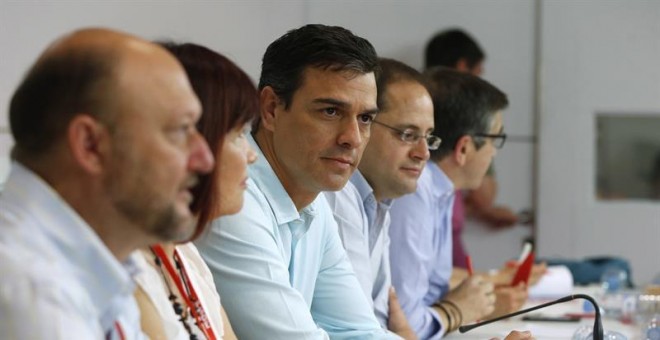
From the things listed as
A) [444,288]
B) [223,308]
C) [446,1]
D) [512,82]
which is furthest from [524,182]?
[223,308]

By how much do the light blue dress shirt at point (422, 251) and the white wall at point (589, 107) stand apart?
89.3 inches

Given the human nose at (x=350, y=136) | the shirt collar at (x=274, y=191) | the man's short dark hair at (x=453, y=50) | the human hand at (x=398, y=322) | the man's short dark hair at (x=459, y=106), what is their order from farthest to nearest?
the man's short dark hair at (x=453, y=50)
the man's short dark hair at (x=459, y=106)
the human hand at (x=398, y=322)
the human nose at (x=350, y=136)
the shirt collar at (x=274, y=191)

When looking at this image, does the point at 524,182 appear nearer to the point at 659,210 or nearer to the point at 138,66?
the point at 659,210

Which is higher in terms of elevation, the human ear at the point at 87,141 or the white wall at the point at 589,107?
the human ear at the point at 87,141

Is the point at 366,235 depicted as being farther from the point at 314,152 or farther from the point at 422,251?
the point at 314,152

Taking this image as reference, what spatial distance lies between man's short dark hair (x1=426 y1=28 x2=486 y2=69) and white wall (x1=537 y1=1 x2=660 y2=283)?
0.44 metres

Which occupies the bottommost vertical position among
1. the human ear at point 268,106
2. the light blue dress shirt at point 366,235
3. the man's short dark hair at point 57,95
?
the light blue dress shirt at point 366,235

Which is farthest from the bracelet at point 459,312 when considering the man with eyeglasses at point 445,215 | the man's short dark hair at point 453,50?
the man's short dark hair at point 453,50

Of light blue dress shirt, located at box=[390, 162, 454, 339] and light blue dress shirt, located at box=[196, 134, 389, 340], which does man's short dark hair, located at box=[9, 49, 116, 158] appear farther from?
light blue dress shirt, located at box=[390, 162, 454, 339]

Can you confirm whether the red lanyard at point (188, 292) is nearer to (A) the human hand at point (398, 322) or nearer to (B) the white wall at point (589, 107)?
(A) the human hand at point (398, 322)

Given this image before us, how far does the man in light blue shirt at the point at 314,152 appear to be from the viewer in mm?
2316

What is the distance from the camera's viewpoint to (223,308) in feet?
6.70

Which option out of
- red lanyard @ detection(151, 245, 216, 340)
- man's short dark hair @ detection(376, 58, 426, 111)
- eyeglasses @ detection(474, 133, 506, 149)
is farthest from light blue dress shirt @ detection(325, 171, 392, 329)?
red lanyard @ detection(151, 245, 216, 340)

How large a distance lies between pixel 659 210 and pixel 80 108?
200 inches
